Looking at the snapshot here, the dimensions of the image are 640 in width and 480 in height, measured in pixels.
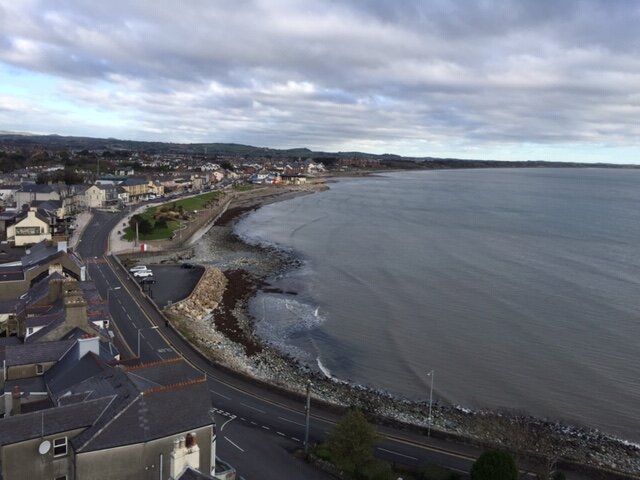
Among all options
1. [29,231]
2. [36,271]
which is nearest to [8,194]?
[29,231]

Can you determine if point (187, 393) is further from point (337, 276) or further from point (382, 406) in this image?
point (337, 276)

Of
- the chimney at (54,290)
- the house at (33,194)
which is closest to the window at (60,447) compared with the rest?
the chimney at (54,290)

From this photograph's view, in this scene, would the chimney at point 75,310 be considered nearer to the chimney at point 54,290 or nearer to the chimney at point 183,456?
the chimney at point 54,290

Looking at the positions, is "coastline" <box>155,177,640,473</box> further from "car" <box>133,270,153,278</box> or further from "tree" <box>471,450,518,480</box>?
"car" <box>133,270,153,278</box>

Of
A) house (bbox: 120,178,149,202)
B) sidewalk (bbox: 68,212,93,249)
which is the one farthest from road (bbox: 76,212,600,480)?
house (bbox: 120,178,149,202)

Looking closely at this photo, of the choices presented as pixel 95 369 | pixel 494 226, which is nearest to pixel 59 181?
pixel 494 226
